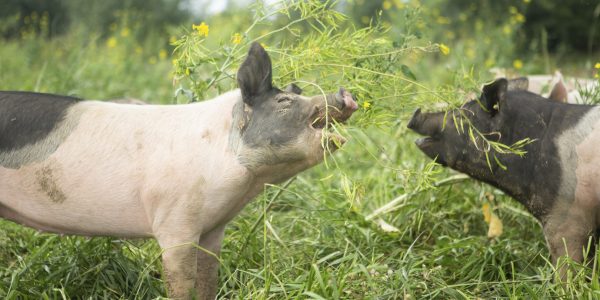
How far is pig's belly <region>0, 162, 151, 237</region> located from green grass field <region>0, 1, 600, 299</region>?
28 centimetres

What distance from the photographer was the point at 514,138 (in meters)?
3.49

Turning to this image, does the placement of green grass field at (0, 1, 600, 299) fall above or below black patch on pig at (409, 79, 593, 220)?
below

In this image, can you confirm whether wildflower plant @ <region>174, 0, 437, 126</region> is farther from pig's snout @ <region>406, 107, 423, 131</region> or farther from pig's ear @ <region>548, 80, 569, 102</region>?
pig's ear @ <region>548, 80, 569, 102</region>

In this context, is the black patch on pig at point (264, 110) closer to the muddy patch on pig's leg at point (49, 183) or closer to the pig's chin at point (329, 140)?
the pig's chin at point (329, 140)

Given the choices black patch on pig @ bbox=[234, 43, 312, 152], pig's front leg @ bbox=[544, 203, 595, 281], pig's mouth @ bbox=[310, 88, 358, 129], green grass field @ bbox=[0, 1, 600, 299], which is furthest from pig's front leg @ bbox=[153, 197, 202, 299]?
pig's front leg @ bbox=[544, 203, 595, 281]

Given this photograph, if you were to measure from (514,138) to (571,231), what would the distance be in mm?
522

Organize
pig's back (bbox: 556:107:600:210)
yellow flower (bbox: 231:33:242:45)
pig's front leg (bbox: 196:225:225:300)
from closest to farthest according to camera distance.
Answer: pig's front leg (bbox: 196:225:225:300) < pig's back (bbox: 556:107:600:210) < yellow flower (bbox: 231:33:242:45)

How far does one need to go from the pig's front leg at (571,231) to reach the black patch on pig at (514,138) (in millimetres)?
75

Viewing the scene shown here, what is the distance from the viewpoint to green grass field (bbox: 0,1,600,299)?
3078mm

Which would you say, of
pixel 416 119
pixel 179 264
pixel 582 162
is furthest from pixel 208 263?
pixel 582 162

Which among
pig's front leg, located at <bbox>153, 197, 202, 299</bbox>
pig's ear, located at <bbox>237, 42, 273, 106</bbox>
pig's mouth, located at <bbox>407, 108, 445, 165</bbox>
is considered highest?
pig's ear, located at <bbox>237, 42, 273, 106</bbox>

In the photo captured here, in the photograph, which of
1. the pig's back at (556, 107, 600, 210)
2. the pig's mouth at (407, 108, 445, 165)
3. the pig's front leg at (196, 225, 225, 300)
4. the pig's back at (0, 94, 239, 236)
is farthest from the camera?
the pig's mouth at (407, 108, 445, 165)

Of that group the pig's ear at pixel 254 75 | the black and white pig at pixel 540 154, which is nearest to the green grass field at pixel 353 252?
the black and white pig at pixel 540 154

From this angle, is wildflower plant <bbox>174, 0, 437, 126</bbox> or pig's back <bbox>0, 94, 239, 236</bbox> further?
wildflower plant <bbox>174, 0, 437, 126</bbox>
